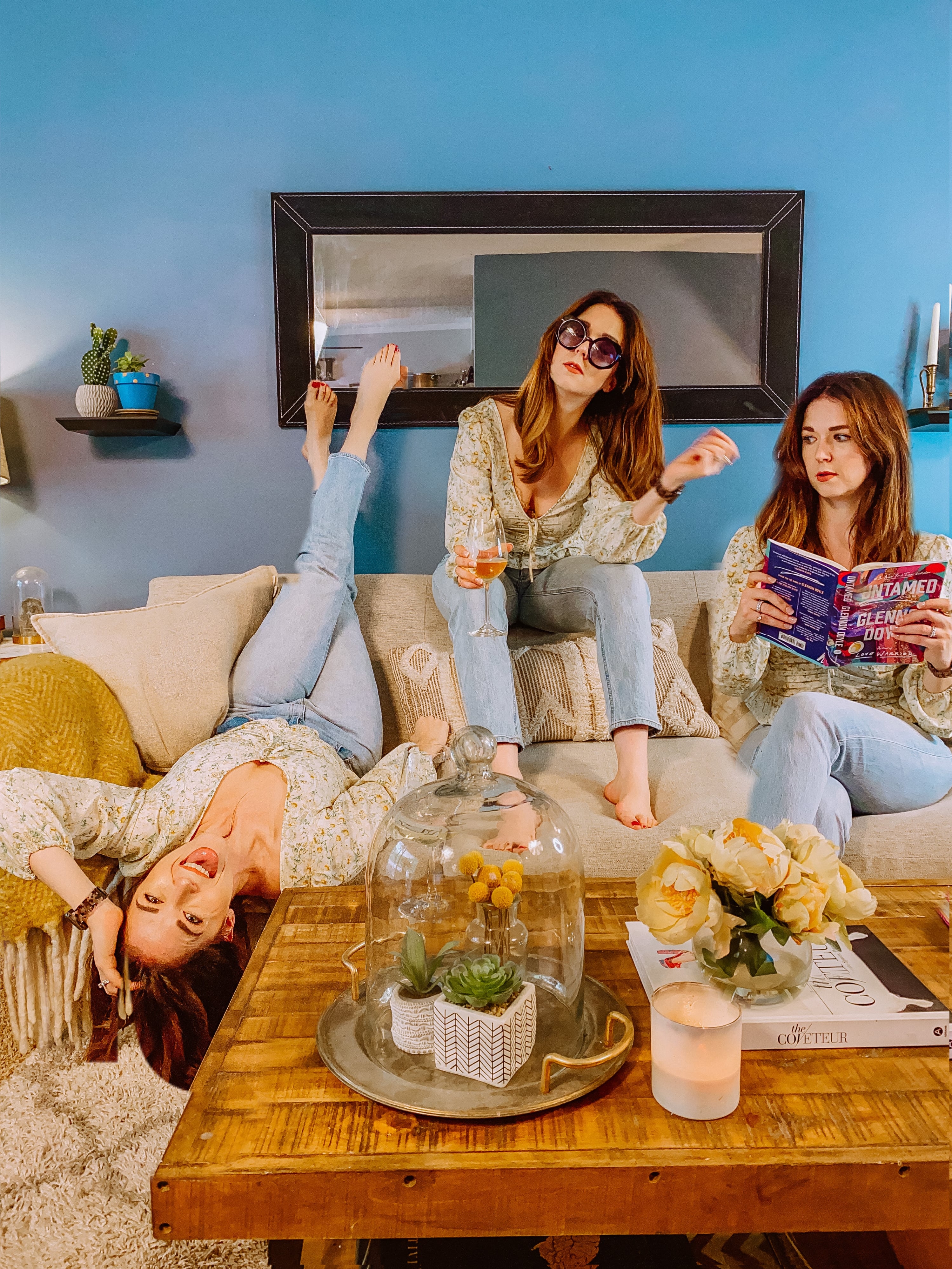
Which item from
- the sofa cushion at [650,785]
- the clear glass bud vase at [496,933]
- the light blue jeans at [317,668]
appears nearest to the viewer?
the clear glass bud vase at [496,933]

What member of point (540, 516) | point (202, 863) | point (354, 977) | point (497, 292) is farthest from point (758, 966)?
point (497, 292)

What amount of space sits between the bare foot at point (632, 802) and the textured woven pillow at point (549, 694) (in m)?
0.28

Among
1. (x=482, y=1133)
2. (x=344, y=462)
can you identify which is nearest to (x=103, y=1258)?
(x=482, y=1133)

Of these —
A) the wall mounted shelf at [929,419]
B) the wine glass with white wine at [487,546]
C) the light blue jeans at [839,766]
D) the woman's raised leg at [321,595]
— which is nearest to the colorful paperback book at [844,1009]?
the light blue jeans at [839,766]

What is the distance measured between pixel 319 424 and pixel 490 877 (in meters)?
1.69

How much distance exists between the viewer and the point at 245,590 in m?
2.04

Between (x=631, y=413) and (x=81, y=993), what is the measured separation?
1.68 meters

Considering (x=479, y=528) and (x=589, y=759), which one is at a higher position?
(x=479, y=528)

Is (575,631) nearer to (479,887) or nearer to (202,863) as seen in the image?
(202,863)

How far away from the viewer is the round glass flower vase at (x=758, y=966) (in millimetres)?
880

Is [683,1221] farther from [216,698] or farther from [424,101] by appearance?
[424,101]

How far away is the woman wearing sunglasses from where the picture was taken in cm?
202

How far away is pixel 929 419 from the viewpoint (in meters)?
2.46

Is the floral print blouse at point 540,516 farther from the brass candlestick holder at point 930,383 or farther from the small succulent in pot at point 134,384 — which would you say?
the brass candlestick holder at point 930,383
